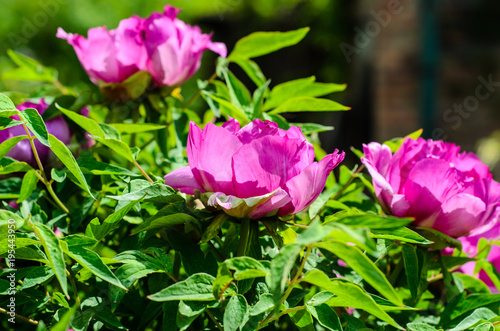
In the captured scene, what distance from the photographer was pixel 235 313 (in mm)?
363

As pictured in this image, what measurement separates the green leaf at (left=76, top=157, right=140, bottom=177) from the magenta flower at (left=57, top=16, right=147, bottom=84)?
5.9 inches

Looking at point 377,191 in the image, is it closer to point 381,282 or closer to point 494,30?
point 381,282

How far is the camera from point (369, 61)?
12.7ft

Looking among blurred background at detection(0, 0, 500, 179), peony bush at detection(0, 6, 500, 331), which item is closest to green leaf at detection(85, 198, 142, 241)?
peony bush at detection(0, 6, 500, 331)

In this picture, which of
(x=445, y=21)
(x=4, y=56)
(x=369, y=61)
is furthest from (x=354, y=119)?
(x=4, y=56)

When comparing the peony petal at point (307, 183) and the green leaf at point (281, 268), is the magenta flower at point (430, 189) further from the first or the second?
the green leaf at point (281, 268)

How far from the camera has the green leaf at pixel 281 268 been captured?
12.5 inches

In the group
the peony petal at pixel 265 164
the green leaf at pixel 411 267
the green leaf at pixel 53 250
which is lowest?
the green leaf at pixel 411 267

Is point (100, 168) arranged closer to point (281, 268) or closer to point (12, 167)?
point (12, 167)

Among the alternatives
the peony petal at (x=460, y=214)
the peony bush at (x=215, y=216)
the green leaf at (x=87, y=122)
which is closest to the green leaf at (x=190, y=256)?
the peony bush at (x=215, y=216)

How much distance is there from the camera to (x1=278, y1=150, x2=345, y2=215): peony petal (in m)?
0.41

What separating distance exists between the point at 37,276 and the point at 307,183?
21 cm

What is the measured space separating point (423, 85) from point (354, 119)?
21.8 inches

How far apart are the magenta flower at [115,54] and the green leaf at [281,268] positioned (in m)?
0.34
